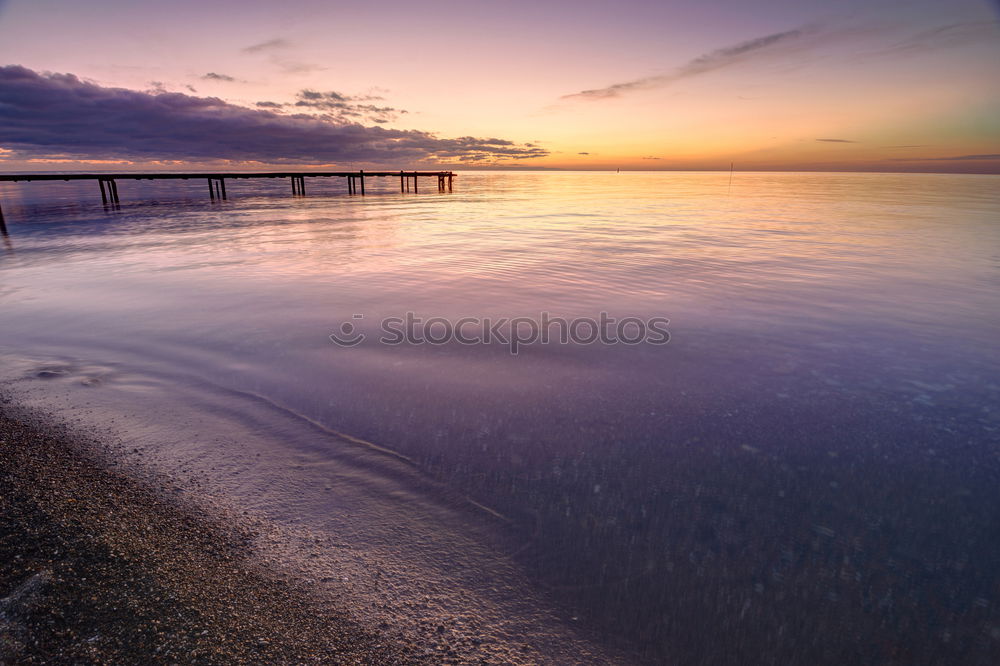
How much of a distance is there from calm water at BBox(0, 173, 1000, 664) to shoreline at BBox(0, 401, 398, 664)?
0.65 m

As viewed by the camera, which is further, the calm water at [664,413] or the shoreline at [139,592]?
the calm water at [664,413]

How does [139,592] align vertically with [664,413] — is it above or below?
above

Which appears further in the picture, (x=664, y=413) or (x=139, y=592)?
(x=664, y=413)

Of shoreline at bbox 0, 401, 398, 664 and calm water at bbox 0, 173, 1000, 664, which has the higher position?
shoreline at bbox 0, 401, 398, 664

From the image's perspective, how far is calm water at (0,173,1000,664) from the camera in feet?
9.54

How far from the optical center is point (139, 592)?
7.97ft

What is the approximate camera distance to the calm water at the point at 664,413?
2908 mm

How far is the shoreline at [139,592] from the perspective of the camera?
214 centimetres

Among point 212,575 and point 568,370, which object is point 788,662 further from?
point 568,370

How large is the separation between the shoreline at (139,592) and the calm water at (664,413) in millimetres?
647

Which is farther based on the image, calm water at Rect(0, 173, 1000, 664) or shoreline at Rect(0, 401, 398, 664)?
calm water at Rect(0, 173, 1000, 664)

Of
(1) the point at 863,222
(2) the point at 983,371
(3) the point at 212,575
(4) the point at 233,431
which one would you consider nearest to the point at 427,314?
(4) the point at 233,431

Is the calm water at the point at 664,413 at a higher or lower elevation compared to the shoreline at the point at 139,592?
lower

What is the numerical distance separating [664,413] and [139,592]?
16.0 ft
